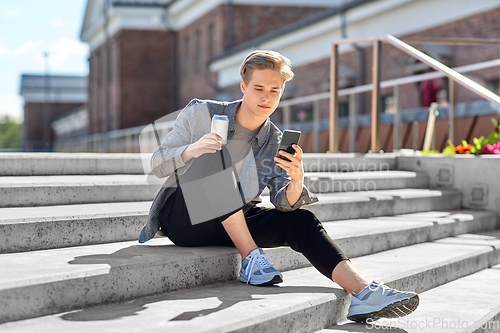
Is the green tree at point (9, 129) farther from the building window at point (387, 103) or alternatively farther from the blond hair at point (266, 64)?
the blond hair at point (266, 64)

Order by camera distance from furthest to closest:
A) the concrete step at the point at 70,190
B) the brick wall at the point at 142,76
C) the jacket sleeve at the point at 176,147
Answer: the brick wall at the point at 142,76 → the concrete step at the point at 70,190 → the jacket sleeve at the point at 176,147

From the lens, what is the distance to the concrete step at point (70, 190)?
10.8 ft

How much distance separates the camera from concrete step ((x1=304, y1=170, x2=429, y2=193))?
4.73m

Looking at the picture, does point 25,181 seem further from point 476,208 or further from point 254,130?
point 476,208

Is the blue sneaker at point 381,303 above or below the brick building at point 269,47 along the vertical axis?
below

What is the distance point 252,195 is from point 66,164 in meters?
1.71

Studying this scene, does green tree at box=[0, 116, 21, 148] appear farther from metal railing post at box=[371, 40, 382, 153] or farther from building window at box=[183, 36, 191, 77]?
metal railing post at box=[371, 40, 382, 153]

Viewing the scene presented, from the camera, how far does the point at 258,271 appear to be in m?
2.73

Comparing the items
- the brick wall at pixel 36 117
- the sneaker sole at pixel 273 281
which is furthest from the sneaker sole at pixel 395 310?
the brick wall at pixel 36 117

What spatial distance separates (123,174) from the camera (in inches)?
173

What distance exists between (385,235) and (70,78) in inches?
1903

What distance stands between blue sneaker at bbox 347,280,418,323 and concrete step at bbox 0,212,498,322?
2.14 ft

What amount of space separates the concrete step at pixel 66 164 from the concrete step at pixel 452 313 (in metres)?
2.21

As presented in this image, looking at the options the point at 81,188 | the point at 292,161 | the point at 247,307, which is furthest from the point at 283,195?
the point at 81,188
